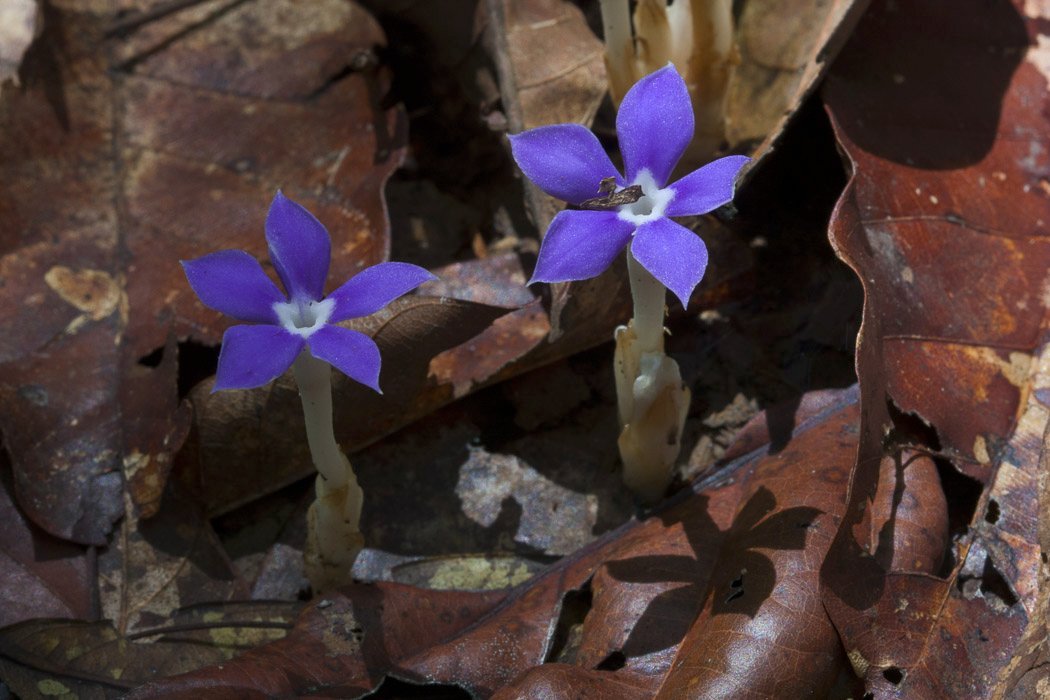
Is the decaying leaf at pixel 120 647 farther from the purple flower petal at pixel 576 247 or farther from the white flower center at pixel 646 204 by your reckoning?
the white flower center at pixel 646 204

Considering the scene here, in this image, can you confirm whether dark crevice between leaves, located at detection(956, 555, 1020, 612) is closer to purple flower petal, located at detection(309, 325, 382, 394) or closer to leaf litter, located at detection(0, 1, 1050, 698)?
leaf litter, located at detection(0, 1, 1050, 698)

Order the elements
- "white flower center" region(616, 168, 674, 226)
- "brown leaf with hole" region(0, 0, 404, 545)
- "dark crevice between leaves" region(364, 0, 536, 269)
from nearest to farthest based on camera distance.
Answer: "white flower center" region(616, 168, 674, 226) → "brown leaf with hole" region(0, 0, 404, 545) → "dark crevice between leaves" region(364, 0, 536, 269)

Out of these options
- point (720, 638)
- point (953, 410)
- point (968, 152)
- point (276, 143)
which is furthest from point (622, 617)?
point (276, 143)

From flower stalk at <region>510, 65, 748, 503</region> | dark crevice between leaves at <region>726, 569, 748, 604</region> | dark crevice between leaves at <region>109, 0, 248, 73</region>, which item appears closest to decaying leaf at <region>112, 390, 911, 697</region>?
dark crevice between leaves at <region>726, 569, 748, 604</region>

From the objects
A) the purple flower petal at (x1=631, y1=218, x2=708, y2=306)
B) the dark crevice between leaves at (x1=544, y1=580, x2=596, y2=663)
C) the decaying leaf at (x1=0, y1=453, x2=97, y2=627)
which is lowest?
the dark crevice between leaves at (x1=544, y1=580, x2=596, y2=663)

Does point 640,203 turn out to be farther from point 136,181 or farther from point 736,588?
point 136,181

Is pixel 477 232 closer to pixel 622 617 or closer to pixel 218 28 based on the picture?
pixel 218 28

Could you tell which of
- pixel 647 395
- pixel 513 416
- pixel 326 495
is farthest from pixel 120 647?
pixel 647 395
